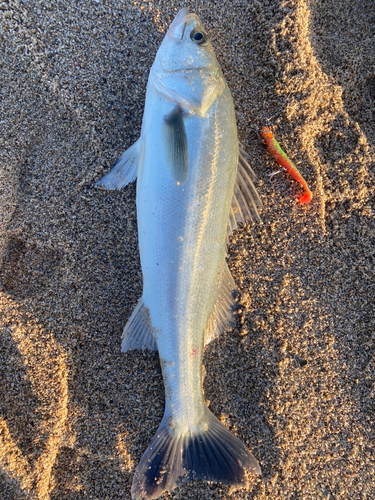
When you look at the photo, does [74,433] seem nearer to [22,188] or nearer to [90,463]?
[90,463]

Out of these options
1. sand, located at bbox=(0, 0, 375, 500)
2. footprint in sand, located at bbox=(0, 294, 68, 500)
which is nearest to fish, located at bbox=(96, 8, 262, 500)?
sand, located at bbox=(0, 0, 375, 500)

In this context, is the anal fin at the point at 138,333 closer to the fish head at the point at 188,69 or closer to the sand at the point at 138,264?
the sand at the point at 138,264

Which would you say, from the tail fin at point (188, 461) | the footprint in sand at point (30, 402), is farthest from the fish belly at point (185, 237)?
the footprint in sand at point (30, 402)

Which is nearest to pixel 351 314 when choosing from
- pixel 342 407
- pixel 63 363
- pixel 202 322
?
pixel 342 407

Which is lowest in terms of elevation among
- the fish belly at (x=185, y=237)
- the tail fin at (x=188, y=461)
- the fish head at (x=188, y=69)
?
the tail fin at (x=188, y=461)

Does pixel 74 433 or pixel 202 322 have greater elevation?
pixel 202 322

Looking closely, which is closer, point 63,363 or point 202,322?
point 202,322
